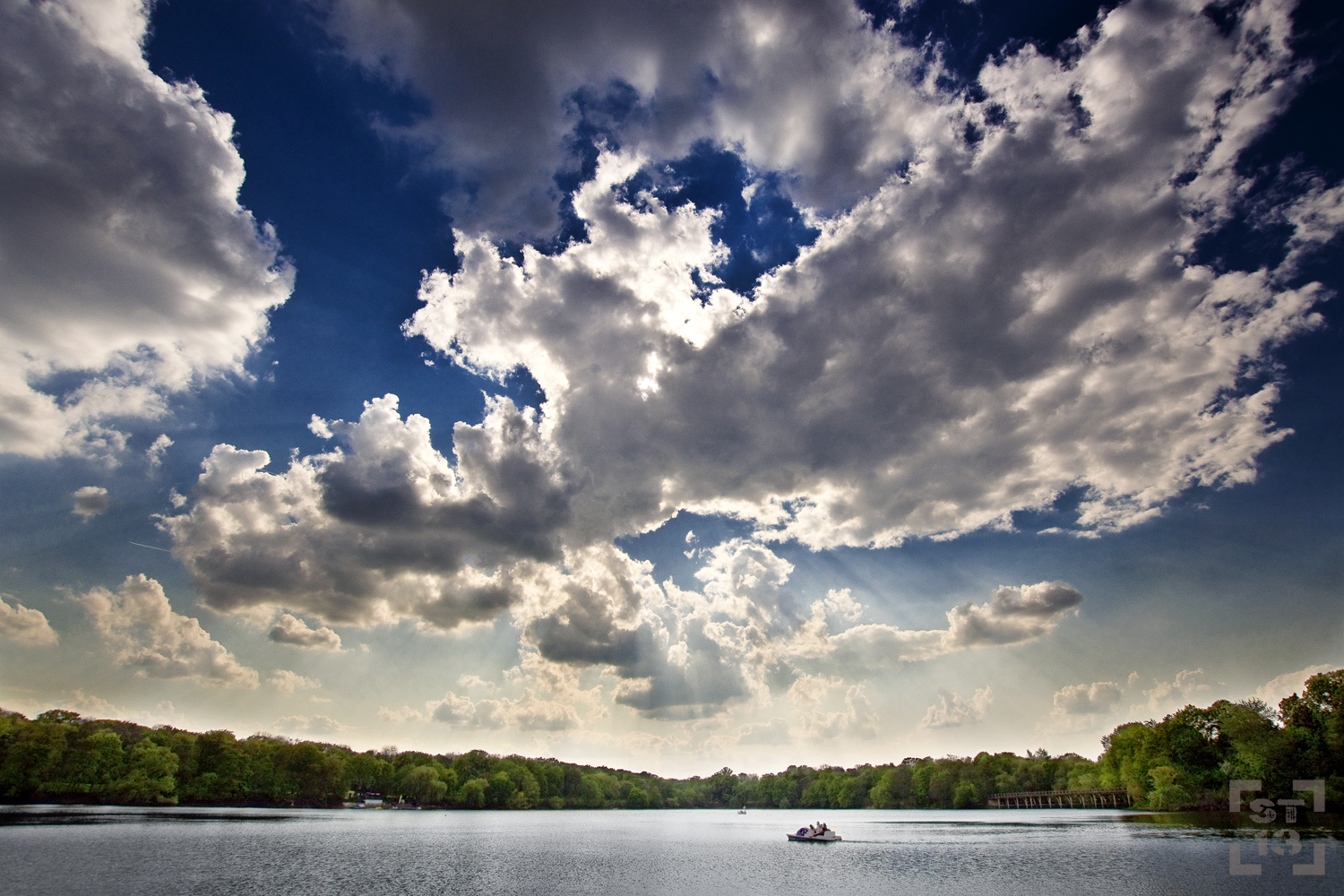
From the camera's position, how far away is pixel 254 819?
404 ft

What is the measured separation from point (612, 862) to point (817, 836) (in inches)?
1693

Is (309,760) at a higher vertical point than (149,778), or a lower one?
lower

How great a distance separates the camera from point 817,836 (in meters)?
103

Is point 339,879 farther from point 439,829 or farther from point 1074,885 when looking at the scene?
point 439,829

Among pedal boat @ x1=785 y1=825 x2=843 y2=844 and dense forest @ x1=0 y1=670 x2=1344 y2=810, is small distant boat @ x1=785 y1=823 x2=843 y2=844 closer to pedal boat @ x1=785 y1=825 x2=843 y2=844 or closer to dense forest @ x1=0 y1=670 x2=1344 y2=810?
pedal boat @ x1=785 y1=825 x2=843 y2=844

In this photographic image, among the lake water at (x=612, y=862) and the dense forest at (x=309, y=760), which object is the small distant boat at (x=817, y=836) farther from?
the dense forest at (x=309, y=760)

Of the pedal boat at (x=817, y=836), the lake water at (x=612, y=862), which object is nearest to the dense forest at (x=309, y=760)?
the lake water at (x=612, y=862)

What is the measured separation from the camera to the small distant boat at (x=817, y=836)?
102062mm

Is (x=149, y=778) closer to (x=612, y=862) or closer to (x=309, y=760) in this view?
(x=309, y=760)

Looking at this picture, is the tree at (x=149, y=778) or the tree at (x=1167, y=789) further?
the tree at (x=149, y=778)

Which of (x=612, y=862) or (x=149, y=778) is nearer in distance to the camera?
(x=612, y=862)

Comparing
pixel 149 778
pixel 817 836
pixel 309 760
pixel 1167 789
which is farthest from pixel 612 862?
pixel 309 760

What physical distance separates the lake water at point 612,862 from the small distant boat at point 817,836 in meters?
2.25

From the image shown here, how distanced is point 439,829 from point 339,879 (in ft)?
251
